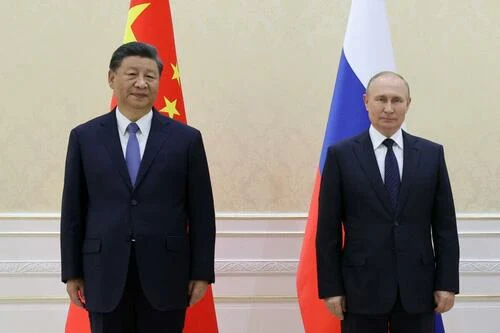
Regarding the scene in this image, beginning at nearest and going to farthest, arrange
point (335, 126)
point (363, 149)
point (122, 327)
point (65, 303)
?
point (122, 327) < point (363, 149) < point (335, 126) < point (65, 303)

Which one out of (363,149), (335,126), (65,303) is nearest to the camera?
(363,149)

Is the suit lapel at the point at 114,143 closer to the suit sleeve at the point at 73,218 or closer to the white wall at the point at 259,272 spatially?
the suit sleeve at the point at 73,218

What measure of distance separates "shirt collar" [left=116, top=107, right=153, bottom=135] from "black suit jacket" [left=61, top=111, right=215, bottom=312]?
0.02 metres

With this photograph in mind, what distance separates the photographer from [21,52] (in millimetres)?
3090

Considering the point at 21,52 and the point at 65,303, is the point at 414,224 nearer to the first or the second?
the point at 65,303

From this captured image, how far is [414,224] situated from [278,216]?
4.06 ft

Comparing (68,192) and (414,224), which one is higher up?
(68,192)

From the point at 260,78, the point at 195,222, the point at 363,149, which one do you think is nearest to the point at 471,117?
the point at 260,78

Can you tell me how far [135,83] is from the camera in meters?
1.92

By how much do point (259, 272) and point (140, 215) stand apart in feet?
4.49

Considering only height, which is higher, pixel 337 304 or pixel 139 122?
pixel 139 122

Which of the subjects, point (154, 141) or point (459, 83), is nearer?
point (154, 141)

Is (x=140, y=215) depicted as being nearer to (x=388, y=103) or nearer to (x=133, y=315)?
(x=133, y=315)

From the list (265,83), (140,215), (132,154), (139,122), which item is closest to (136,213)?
(140,215)
